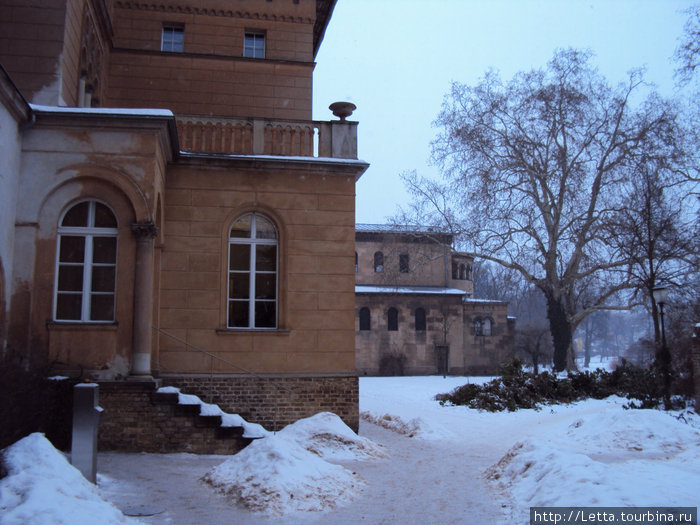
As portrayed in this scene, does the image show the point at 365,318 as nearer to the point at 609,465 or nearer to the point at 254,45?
the point at 254,45

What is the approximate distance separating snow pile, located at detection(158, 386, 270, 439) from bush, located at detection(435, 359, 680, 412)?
947cm

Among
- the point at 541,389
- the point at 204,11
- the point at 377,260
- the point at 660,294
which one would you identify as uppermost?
the point at 204,11

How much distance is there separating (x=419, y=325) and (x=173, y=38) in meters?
35.8

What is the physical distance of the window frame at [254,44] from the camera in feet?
59.5

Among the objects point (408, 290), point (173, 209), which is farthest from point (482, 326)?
point (173, 209)

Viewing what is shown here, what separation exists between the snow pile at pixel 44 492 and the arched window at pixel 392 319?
43256 millimetres

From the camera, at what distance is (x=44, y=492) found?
5.68 meters

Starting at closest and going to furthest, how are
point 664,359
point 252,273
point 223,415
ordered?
point 223,415 → point 252,273 → point 664,359

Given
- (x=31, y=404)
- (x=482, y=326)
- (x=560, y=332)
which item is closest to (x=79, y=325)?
(x=31, y=404)

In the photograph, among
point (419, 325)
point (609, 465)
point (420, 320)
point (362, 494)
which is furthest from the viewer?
point (420, 320)

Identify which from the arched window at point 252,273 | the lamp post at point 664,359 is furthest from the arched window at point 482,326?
the arched window at point 252,273

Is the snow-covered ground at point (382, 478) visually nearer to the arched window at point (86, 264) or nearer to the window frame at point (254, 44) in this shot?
the arched window at point (86, 264)

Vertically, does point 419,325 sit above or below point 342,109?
below

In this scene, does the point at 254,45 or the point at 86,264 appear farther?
the point at 254,45
